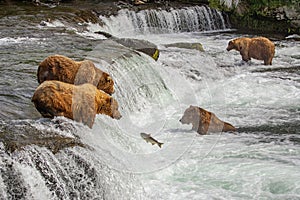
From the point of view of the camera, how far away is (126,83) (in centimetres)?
749

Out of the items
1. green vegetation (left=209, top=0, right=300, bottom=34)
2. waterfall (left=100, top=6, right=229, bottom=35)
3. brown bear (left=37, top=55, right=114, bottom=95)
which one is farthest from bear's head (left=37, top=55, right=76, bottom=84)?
green vegetation (left=209, top=0, right=300, bottom=34)

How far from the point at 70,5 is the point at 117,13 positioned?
1910 millimetres

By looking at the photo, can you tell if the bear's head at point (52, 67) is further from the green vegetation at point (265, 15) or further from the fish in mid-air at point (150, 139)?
the green vegetation at point (265, 15)

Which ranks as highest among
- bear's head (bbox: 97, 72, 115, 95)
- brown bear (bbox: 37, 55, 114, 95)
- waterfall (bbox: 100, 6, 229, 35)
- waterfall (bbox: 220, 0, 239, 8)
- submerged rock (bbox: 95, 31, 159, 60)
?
brown bear (bbox: 37, 55, 114, 95)

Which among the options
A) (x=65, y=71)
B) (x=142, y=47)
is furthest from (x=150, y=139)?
(x=142, y=47)

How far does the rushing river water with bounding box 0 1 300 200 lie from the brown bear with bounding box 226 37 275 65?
0.22 meters

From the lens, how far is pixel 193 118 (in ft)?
22.0

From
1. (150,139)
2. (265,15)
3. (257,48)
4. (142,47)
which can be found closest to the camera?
(150,139)

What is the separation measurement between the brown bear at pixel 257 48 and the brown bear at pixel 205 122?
451 centimetres

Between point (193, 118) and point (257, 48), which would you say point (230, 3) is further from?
point (193, 118)

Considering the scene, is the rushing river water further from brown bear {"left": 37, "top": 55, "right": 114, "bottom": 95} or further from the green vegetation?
the green vegetation

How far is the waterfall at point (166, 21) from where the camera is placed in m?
14.7

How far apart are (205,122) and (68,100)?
261 centimetres

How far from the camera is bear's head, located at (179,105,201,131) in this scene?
6.64 metres
